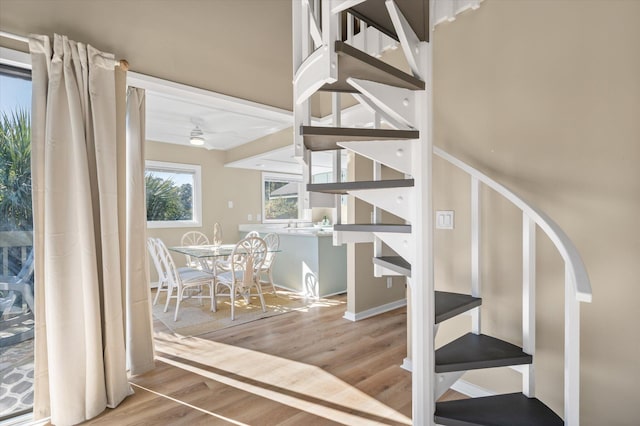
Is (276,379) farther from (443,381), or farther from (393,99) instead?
(393,99)

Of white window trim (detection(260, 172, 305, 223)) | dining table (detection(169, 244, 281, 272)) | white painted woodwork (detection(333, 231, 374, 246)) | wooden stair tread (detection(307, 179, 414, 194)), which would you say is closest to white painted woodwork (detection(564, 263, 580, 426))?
wooden stair tread (detection(307, 179, 414, 194))

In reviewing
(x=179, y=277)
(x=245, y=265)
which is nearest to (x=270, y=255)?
(x=245, y=265)

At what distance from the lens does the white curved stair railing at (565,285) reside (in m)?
1.25

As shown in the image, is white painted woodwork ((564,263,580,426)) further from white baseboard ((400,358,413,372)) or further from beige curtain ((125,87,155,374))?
beige curtain ((125,87,155,374))

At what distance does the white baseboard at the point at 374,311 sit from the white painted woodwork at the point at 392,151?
2.47 metres

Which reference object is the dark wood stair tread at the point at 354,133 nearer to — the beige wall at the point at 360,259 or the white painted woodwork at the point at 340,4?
the white painted woodwork at the point at 340,4

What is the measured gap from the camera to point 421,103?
1.55m

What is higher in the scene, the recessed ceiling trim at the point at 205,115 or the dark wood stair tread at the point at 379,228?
the recessed ceiling trim at the point at 205,115

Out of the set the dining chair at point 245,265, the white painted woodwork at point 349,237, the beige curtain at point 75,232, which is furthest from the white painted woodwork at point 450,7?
the dining chair at point 245,265

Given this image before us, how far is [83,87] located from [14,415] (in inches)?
78.4

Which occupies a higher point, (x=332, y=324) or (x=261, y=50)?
(x=261, y=50)

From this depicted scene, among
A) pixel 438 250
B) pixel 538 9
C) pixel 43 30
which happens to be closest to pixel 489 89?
pixel 538 9

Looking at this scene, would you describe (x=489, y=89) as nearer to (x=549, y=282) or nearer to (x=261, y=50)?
(x=549, y=282)

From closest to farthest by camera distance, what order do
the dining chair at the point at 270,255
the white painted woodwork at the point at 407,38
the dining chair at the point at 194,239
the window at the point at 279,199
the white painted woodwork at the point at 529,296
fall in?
the white painted woodwork at the point at 407,38, the white painted woodwork at the point at 529,296, the dining chair at the point at 270,255, the dining chair at the point at 194,239, the window at the point at 279,199
